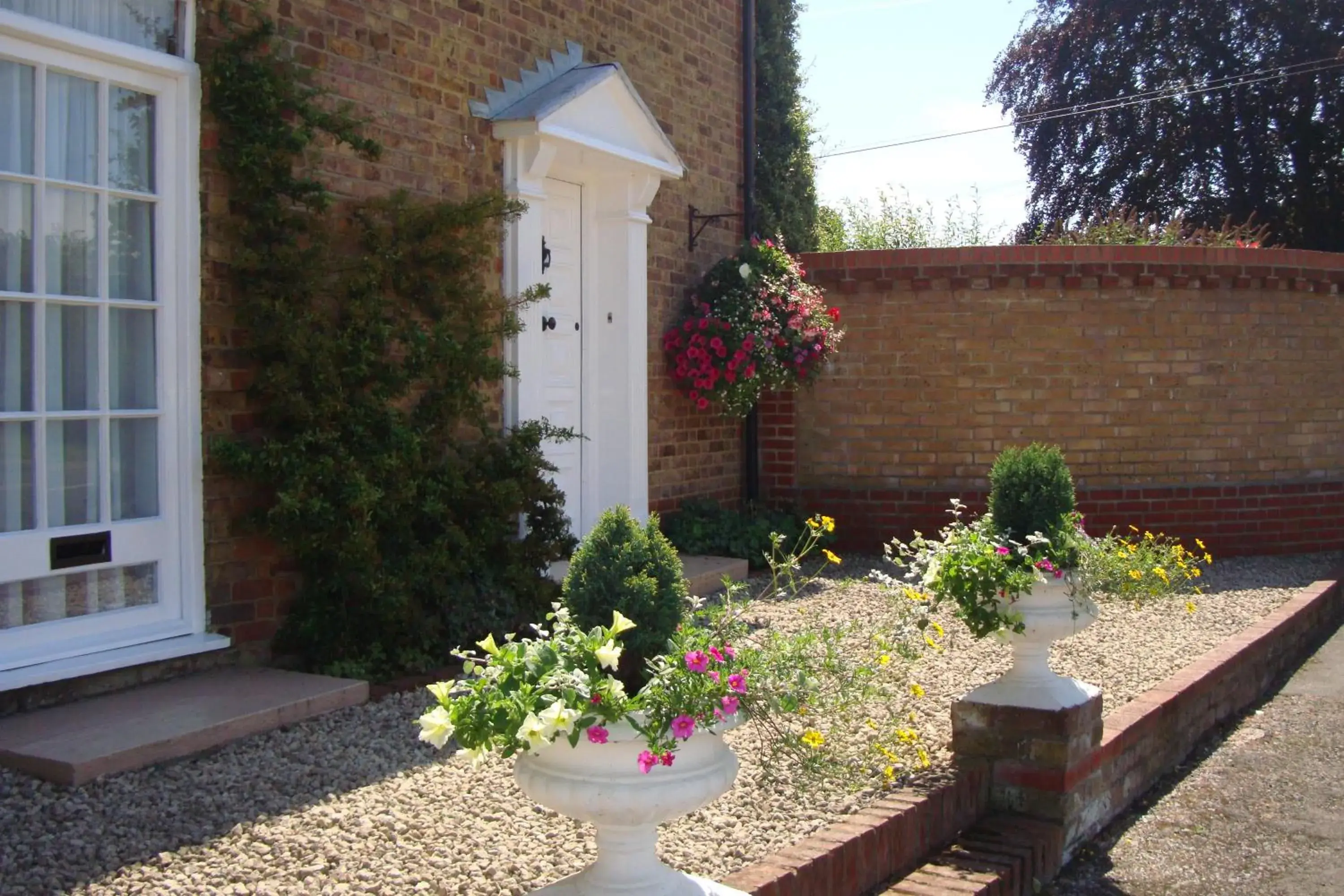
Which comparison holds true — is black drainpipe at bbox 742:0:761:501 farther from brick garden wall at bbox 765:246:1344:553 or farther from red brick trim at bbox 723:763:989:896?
red brick trim at bbox 723:763:989:896

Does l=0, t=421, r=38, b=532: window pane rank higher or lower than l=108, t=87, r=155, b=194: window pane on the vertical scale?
lower

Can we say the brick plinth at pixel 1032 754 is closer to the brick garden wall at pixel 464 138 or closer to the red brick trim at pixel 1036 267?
the brick garden wall at pixel 464 138

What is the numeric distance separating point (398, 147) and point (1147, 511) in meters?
6.40

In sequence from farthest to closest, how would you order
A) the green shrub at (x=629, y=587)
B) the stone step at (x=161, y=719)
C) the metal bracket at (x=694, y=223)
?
the metal bracket at (x=694, y=223)
the stone step at (x=161, y=719)
the green shrub at (x=629, y=587)

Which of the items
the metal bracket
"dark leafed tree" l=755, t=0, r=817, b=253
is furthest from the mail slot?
"dark leafed tree" l=755, t=0, r=817, b=253

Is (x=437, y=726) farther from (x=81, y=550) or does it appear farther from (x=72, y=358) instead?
(x=72, y=358)

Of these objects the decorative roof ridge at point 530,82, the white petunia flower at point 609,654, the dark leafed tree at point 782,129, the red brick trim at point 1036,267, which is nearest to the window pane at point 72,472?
the decorative roof ridge at point 530,82

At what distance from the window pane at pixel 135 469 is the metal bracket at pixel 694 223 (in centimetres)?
477

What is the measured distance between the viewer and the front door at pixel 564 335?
305 inches

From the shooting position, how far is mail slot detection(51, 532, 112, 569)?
15.9ft

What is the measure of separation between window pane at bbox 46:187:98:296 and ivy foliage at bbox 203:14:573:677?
1.80ft

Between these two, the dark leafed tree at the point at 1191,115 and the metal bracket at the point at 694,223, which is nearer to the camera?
the metal bracket at the point at 694,223

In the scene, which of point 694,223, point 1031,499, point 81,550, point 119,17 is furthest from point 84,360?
point 694,223

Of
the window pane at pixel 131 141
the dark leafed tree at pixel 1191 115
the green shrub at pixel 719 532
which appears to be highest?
the dark leafed tree at pixel 1191 115
